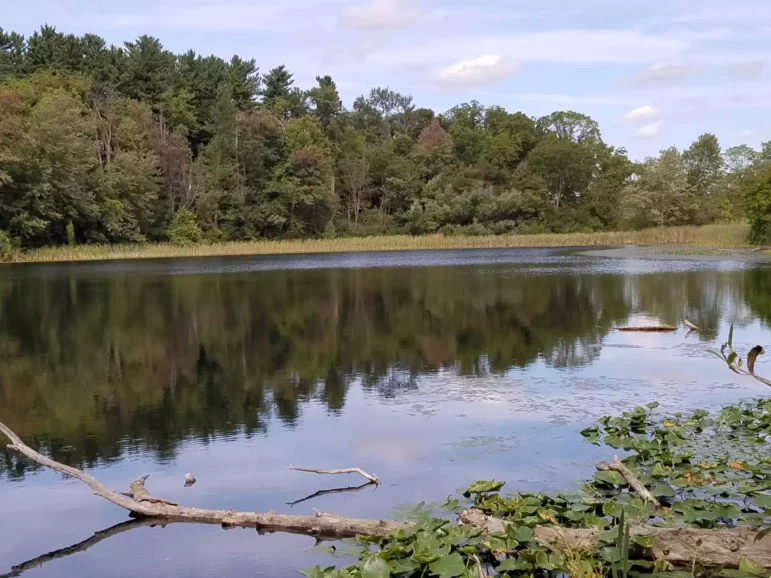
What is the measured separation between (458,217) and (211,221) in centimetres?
2068

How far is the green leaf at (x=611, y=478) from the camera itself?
591 cm

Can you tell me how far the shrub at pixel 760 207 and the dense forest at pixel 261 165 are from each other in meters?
0.40

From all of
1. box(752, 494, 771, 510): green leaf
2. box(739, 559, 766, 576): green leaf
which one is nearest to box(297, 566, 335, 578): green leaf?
box(739, 559, 766, 576): green leaf

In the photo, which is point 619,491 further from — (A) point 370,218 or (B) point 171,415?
(A) point 370,218

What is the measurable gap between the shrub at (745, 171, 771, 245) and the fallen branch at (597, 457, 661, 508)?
36.7 meters

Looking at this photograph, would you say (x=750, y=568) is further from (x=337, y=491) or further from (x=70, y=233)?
(x=70, y=233)

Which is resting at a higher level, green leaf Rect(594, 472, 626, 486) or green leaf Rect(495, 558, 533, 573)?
green leaf Rect(495, 558, 533, 573)

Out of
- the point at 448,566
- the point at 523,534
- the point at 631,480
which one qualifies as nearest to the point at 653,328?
the point at 631,480

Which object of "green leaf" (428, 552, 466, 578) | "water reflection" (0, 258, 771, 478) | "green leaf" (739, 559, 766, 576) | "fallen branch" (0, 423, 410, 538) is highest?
"green leaf" (739, 559, 766, 576)

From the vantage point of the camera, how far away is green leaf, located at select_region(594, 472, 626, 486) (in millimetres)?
5908

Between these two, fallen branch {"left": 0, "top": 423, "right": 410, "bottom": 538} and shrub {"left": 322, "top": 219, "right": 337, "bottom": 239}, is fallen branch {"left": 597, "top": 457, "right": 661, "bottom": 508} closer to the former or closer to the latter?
fallen branch {"left": 0, "top": 423, "right": 410, "bottom": 538}

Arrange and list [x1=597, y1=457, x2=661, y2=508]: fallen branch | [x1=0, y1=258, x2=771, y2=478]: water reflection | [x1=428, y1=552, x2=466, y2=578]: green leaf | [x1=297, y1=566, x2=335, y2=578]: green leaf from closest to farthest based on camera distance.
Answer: [x1=428, y1=552, x2=466, y2=578]: green leaf < [x1=297, y1=566, x2=335, y2=578]: green leaf < [x1=597, y1=457, x2=661, y2=508]: fallen branch < [x1=0, y1=258, x2=771, y2=478]: water reflection

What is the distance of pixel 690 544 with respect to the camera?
426 centimetres

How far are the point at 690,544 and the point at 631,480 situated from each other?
53.8 inches
